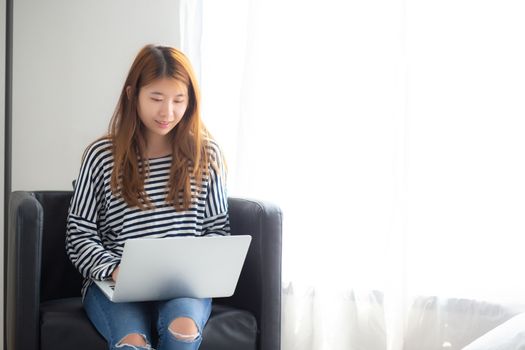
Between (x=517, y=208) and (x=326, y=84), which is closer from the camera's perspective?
(x=517, y=208)

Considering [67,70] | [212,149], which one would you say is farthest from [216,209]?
[67,70]

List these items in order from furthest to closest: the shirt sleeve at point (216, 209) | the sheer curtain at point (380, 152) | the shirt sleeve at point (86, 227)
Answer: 1. the sheer curtain at point (380, 152)
2. the shirt sleeve at point (216, 209)
3. the shirt sleeve at point (86, 227)

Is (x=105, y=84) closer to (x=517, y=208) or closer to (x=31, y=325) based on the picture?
(x=31, y=325)

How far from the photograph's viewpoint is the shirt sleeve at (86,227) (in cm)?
191

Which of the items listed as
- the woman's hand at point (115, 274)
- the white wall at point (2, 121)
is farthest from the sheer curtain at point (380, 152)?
the woman's hand at point (115, 274)

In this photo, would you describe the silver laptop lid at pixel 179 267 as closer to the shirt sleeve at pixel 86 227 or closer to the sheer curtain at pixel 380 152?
the shirt sleeve at pixel 86 227

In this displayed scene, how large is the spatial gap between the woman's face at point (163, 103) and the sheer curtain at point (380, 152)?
1.82 feet

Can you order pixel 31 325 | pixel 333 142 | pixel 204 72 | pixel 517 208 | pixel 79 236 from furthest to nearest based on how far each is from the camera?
1. pixel 204 72
2. pixel 333 142
3. pixel 517 208
4. pixel 79 236
5. pixel 31 325

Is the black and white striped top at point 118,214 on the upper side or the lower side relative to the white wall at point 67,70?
lower

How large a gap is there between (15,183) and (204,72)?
768mm

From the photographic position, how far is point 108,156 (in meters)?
2.02

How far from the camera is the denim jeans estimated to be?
5.63ft

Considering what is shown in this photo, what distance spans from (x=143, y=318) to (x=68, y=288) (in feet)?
1.38

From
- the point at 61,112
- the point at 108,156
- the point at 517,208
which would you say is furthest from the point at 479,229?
the point at 61,112
